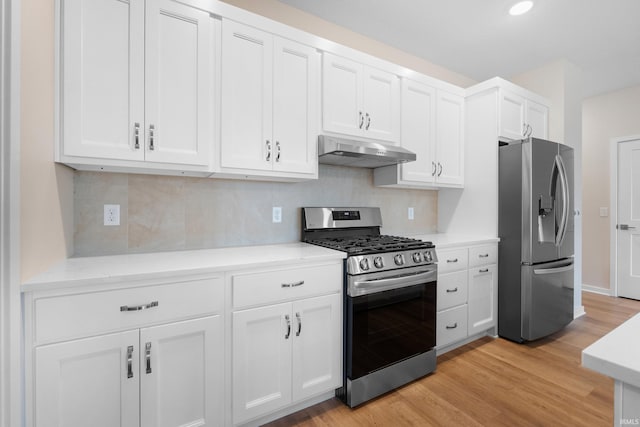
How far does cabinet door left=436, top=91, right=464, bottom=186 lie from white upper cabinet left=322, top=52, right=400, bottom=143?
0.58 m

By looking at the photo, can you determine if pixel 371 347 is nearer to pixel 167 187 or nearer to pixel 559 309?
pixel 167 187

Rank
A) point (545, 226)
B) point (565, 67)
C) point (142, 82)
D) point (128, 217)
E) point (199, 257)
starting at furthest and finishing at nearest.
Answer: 1. point (565, 67)
2. point (545, 226)
3. point (128, 217)
4. point (199, 257)
5. point (142, 82)

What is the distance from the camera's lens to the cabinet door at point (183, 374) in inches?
52.9

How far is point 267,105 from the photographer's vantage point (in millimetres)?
1939

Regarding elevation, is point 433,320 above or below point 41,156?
below

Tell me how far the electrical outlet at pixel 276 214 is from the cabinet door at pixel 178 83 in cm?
69

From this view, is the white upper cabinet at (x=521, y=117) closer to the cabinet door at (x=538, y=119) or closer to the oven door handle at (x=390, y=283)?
the cabinet door at (x=538, y=119)

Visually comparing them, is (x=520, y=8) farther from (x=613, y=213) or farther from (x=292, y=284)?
(x=613, y=213)

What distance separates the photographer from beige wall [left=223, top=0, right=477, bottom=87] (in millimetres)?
2316

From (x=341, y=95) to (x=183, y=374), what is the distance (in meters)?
1.99

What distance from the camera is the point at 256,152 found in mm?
1916

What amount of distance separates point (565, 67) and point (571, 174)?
1.25 meters

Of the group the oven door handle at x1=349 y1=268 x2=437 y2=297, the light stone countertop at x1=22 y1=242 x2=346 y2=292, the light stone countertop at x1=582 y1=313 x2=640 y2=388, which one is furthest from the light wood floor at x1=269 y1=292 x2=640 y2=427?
the light stone countertop at x1=582 y1=313 x2=640 y2=388

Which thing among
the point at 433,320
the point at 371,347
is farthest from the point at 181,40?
the point at 433,320
